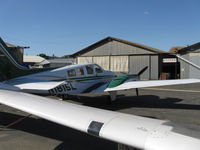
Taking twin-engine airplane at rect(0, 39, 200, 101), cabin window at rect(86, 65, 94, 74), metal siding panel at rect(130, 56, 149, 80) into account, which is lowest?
twin-engine airplane at rect(0, 39, 200, 101)

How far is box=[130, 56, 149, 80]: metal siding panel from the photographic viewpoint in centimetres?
2905

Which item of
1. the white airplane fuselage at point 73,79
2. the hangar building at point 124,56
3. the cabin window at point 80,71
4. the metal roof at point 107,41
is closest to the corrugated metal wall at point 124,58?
the hangar building at point 124,56

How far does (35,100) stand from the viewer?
4.34 meters

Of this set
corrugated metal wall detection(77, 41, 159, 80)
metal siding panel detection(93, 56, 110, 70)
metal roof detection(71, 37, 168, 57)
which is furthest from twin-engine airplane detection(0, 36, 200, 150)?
metal siding panel detection(93, 56, 110, 70)

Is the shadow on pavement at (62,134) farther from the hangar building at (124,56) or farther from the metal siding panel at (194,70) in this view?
the metal siding panel at (194,70)

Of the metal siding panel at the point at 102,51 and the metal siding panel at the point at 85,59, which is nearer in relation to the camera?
Answer: the metal siding panel at the point at 102,51

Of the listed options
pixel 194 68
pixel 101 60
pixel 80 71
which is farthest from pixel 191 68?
pixel 80 71

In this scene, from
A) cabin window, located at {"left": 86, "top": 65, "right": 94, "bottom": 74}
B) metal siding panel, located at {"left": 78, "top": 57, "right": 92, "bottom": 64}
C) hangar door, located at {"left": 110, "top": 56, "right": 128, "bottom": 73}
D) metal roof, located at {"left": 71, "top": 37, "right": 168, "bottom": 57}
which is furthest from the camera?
metal siding panel, located at {"left": 78, "top": 57, "right": 92, "bottom": 64}

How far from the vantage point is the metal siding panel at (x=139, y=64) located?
95.3ft

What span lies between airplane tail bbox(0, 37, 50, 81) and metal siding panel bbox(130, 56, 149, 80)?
22732 millimetres

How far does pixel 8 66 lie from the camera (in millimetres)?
8148

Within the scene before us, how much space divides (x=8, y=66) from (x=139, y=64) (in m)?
23.6

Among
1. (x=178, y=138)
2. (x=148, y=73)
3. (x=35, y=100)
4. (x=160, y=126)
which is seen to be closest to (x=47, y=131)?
(x=35, y=100)

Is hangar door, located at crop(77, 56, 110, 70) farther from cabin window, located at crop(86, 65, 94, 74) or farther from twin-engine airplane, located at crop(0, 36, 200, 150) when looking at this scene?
twin-engine airplane, located at crop(0, 36, 200, 150)
